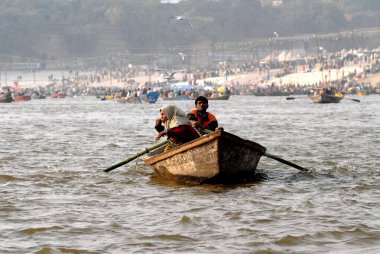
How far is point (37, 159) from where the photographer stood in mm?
28453

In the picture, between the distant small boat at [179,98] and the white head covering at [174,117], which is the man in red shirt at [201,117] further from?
the distant small boat at [179,98]

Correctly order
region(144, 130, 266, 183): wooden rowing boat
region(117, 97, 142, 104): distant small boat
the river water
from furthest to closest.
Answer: region(117, 97, 142, 104): distant small boat → region(144, 130, 266, 183): wooden rowing boat → the river water

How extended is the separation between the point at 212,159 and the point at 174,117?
1.77 m

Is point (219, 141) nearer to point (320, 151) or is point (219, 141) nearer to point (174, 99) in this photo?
point (320, 151)

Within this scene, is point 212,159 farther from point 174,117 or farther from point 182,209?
point 182,209

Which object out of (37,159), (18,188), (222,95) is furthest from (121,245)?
(222,95)

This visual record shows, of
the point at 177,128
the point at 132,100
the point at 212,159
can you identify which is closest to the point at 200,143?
the point at 212,159

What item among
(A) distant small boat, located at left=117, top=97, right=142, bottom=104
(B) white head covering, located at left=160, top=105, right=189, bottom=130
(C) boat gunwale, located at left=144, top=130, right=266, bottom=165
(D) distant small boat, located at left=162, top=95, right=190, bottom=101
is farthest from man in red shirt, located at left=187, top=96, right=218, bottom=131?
(D) distant small boat, located at left=162, top=95, right=190, bottom=101

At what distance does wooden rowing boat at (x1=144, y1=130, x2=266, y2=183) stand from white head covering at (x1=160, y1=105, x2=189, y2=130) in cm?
71

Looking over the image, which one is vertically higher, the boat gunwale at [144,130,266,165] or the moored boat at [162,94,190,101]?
the boat gunwale at [144,130,266,165]

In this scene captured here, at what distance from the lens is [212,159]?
63.0 feet

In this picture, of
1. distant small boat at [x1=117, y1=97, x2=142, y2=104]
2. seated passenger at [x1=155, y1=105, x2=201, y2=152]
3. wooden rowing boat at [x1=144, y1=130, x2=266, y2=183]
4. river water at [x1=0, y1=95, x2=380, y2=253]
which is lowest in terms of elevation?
distant small boat at [x1=117, y1=97, x2=142, y2=104]

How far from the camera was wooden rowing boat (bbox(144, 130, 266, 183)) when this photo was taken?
1897 centimetres

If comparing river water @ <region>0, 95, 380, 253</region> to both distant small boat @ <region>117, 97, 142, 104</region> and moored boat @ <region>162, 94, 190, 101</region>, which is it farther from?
moored boat @ <region>162, 94, 190, 101</region>
